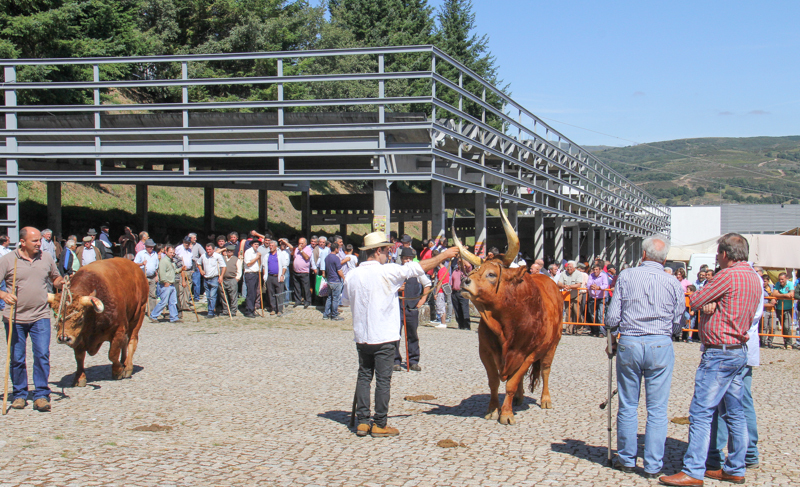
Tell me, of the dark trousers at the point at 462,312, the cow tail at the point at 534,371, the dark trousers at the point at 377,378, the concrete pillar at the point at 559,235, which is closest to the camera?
the dark trousers at the point at 377,378

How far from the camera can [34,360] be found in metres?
7.76

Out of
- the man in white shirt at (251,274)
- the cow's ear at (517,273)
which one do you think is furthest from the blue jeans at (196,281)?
the cow's ear at (517,273)

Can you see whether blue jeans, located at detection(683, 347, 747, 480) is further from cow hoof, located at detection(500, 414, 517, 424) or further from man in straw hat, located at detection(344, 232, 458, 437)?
man in straw hat, located at detection(344, 232, 458, 437)

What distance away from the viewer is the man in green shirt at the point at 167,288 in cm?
1519

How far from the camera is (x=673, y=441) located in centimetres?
677

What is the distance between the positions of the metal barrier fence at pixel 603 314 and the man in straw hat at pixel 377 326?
395 inches

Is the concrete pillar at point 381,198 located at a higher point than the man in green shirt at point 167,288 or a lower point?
higher

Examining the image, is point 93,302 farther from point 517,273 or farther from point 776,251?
point 776,251

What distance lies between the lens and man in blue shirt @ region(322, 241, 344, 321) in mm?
16344

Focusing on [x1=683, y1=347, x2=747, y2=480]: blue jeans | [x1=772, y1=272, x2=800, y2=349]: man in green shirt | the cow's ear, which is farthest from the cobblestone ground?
[x1=772, y1=272, x2=800, y2=349]: man in green shirt

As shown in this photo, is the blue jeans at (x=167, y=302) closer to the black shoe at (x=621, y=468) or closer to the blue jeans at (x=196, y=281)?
the blue jeans at (x=196, y=281)

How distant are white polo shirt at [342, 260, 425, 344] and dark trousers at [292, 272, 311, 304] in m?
10.6

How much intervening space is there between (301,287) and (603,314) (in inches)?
303

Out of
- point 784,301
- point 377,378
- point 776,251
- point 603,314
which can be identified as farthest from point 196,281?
point 776,251
